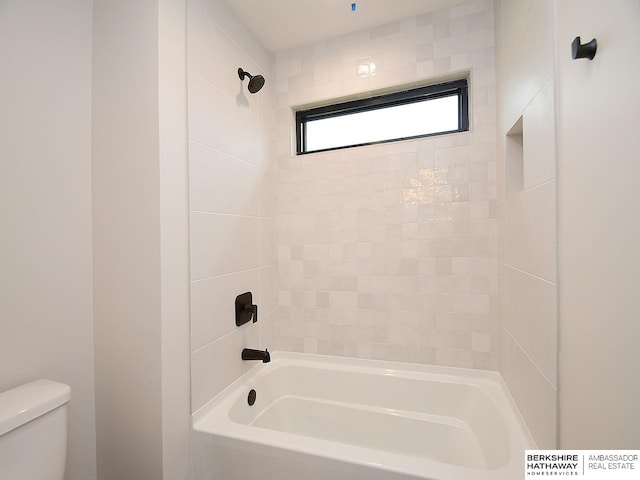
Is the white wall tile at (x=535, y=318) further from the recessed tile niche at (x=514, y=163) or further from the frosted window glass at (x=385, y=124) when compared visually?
the frosted window glass at (x=385, y=124)

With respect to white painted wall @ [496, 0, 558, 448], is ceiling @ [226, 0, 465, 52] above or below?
above

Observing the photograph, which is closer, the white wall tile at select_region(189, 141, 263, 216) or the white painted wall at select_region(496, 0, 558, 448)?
the white painted wall at select_region(496, 0, 558, 448)

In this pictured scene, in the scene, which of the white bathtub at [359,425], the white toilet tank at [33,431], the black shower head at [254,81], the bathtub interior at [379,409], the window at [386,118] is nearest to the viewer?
the white toilet tank at [33,431]

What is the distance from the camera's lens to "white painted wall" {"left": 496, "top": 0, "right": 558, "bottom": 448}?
0.86 metres

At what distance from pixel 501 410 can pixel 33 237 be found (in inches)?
81.5

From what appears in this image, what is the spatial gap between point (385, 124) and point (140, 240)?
5.02 ft

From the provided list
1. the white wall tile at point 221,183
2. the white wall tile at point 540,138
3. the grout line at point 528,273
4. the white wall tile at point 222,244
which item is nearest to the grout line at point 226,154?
the white wall tile at point 221,183

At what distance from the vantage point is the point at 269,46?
1825mm

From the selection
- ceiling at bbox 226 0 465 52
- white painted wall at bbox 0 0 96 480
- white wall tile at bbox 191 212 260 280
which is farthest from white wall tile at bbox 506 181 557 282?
white painted wall at bbox 0 0 96 480

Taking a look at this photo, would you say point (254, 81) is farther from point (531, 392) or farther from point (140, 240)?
point (531, 392)

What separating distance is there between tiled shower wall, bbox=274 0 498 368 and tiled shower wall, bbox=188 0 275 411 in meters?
0.19

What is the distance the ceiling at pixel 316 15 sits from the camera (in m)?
1.49

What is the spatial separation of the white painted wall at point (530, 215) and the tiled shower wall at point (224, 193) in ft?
4.40

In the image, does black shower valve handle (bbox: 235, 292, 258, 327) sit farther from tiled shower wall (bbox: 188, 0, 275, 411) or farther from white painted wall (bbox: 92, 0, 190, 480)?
white painted wall (bbox: 92, 0, 190, 480)
